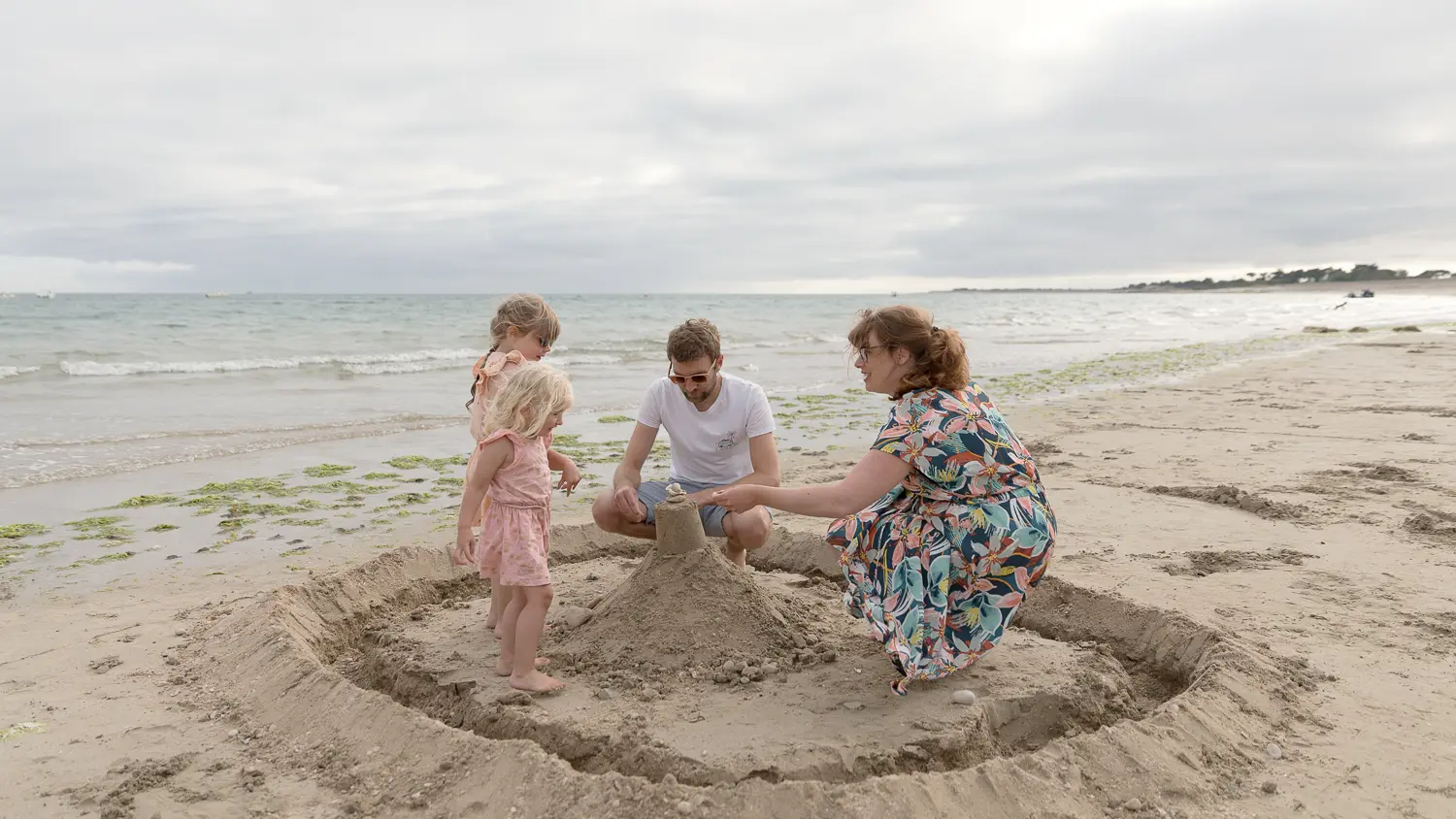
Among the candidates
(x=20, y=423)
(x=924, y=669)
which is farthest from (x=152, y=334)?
(x=924, y=669)

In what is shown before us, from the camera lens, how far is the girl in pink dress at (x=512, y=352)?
12.8 ft

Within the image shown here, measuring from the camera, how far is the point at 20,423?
1019 cm

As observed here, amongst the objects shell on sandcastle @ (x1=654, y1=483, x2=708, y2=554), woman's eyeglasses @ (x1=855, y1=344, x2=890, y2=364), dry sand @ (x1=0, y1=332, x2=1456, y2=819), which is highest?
woman's eyeglasses @ (x1=855, y1=344, x2=890, y2=364)

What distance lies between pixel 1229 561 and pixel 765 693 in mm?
2860

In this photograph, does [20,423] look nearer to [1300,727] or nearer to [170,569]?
[170,569]

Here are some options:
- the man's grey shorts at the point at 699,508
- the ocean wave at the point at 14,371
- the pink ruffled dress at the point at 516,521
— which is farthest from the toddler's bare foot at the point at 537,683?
the ocean wave at the point at 14,371

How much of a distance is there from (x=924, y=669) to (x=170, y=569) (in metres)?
4.12

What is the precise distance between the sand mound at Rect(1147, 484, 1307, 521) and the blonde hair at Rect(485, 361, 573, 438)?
4476 mm

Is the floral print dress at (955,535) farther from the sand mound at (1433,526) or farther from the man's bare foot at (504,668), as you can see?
the sand mound at (1433,526)

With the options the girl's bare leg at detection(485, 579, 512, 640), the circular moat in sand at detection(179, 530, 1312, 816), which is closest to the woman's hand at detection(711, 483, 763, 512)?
the circular moat in sand at detection(179, 530, 1312, 816)

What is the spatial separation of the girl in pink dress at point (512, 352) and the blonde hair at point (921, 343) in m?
1.44

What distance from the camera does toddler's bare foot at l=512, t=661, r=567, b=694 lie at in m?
3.41

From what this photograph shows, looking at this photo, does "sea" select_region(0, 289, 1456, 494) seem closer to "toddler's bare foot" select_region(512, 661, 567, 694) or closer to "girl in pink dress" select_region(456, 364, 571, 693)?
"girl in pink dress" select_region(456, 364, 571, 693)

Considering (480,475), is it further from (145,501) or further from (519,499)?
(145,501)
